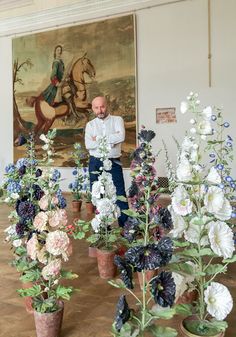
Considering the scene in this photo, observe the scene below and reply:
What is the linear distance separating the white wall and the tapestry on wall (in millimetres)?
286

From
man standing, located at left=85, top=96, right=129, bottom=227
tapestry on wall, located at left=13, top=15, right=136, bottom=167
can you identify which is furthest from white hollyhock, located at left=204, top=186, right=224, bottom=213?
tapestry on wall, located at left=13, top=15, right=136, bottom=167

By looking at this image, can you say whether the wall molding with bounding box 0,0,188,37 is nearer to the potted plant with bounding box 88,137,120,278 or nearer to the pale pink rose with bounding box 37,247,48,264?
the potted plant with bounding box 88,137,120,278

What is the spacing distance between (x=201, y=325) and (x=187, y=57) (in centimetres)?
570

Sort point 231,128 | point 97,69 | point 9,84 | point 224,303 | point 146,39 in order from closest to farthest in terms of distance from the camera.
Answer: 1. point 224,303
2. point 231,128
3. point 146,39
4. point 97,69
5. point 9,84

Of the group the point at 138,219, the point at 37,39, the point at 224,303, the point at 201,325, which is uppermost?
the point at 37,39

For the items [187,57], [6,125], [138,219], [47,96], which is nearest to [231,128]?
[187,57]

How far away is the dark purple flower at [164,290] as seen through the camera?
1.39 metres

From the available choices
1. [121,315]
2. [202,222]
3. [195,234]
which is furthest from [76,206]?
[121,315]

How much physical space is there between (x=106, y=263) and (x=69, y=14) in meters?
6.48

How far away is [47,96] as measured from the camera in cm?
802

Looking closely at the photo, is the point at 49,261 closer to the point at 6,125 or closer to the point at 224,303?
the point at 224,303

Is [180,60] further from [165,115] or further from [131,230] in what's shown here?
[131,230]

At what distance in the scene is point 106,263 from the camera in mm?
2797

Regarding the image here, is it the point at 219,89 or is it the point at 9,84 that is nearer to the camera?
the point at 219,89
